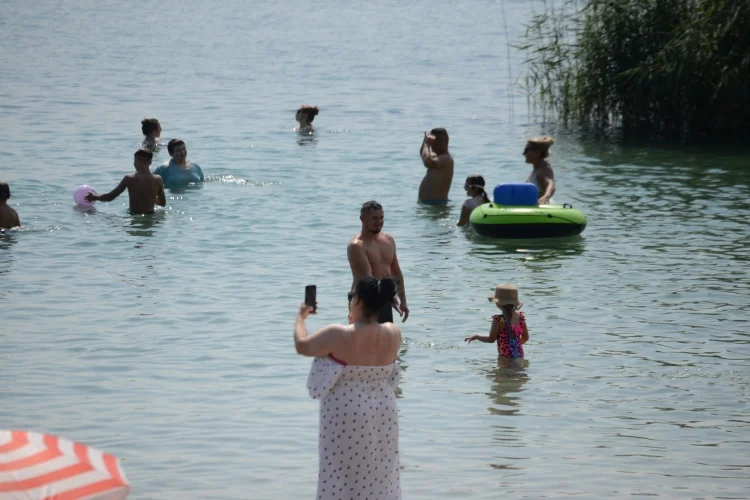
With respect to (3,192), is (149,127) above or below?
above

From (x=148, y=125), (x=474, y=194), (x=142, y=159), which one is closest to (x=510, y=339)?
(x=474, y=194)

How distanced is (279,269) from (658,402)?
563cm

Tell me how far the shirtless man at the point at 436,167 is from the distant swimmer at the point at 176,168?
3.63 metres

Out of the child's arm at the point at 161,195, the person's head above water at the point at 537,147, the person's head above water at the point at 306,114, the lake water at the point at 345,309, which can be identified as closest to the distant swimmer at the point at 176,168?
the lake water at the point at 345,309

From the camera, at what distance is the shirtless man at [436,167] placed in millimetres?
15977

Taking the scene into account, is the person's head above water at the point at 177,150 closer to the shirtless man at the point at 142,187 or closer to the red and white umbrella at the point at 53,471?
the shirtless man at the point at 142,187

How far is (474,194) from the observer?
15508 mm

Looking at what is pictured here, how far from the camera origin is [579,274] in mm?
13367

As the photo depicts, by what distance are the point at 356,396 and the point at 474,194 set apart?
9.78 meters

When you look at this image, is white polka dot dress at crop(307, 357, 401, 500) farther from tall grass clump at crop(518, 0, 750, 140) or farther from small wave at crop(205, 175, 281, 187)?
tall grass clump at crop(518, 0, 750, 140)

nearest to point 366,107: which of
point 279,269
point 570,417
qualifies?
point 279,269

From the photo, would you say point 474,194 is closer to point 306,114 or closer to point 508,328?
point 508,328

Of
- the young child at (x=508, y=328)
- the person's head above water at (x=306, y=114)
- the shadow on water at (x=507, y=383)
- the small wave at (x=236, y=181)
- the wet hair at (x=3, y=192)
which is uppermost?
the person's head above water at (x=306, y=114)

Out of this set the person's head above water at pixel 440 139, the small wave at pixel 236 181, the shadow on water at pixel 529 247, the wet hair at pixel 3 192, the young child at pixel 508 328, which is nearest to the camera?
the young child at pixel 508 328
